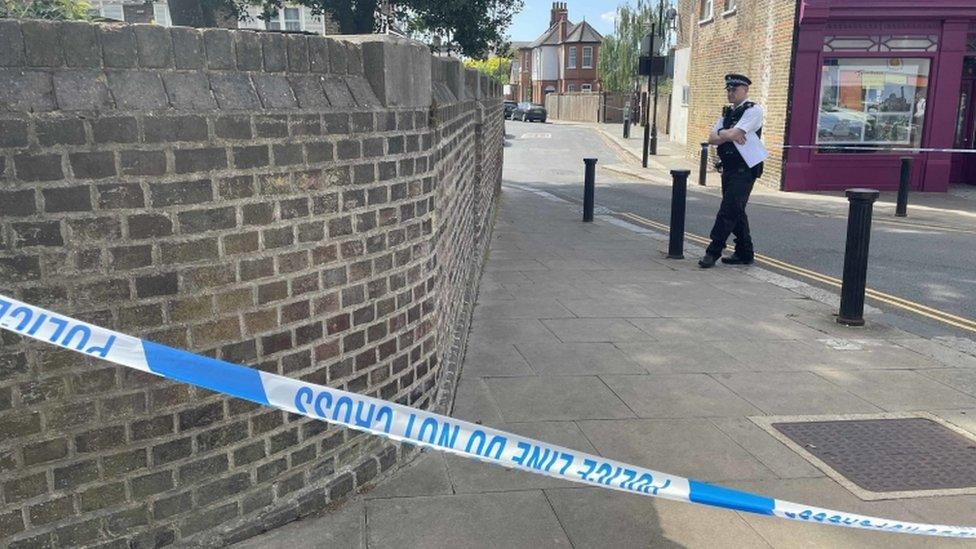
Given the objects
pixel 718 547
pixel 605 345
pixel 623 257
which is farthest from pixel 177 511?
pixel 623 257

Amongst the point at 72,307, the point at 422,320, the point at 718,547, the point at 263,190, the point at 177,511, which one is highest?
the point at 263,190

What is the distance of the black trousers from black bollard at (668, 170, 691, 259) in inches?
17.9

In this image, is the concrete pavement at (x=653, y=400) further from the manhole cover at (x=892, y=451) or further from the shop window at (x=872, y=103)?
the shop window at (x=872, y=103)

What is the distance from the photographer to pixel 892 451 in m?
3.81

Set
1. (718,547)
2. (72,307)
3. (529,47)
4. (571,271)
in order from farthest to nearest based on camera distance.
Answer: (529,47) → (571,271) → (718,547) → (72,307)

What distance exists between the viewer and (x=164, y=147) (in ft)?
7.95

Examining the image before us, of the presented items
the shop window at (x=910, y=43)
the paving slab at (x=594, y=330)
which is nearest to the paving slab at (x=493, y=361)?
the paving slab at (x=594, y=330)

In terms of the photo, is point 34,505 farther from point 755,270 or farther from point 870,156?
point 870,156

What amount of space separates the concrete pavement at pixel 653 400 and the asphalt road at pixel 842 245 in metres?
1.15

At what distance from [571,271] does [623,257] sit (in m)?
1.09

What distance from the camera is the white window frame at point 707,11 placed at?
20972 mm

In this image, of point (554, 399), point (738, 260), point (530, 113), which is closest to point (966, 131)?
point (738, 260)

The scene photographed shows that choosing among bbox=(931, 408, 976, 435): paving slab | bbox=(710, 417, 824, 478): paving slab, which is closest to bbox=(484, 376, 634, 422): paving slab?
bbox=(710, 417, 824, 478): paving slab

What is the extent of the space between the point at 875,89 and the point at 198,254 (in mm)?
16157
